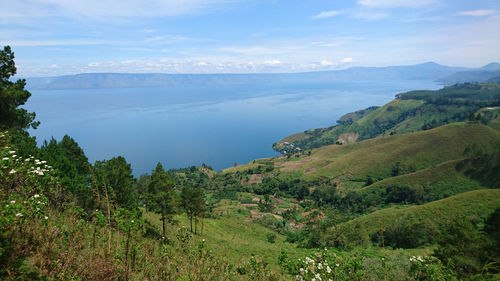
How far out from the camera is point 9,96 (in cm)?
1705

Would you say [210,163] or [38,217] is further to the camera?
[210,163]

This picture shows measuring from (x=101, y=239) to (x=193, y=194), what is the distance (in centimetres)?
2268

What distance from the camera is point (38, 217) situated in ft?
16.1

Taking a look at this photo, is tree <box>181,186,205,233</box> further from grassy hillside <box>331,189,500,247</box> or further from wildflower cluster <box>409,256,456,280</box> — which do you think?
wildflower cluster <box>409,256,456,280</box>

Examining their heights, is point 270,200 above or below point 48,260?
below

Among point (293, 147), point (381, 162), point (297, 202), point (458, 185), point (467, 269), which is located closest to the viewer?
point (467, 269)

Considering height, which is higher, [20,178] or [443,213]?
[20,178]

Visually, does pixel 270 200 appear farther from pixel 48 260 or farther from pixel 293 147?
pixel 293 147

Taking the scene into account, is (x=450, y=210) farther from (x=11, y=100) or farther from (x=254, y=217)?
(x=11, y=100)

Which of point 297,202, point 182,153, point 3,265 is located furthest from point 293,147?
point 3,265

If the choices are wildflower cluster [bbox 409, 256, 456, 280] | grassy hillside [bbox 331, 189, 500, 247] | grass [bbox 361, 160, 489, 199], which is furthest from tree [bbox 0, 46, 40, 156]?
grass [bbox 361, 160, 489, 199]

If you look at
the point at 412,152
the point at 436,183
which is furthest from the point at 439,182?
the point at 412,152

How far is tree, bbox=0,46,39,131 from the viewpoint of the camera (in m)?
17.2

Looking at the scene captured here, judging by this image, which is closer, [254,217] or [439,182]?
[254,217]
